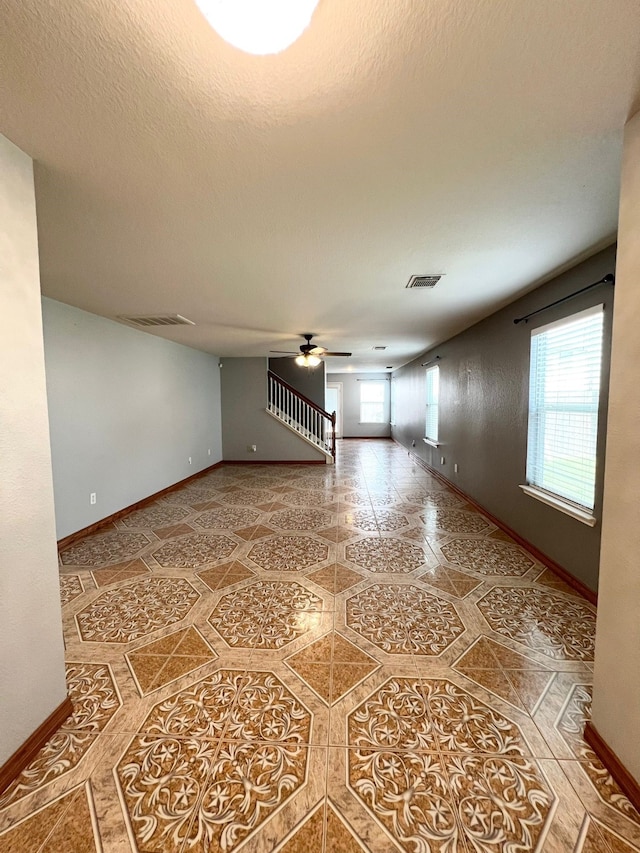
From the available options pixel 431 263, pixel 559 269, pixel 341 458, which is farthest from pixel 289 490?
pixel 559 269

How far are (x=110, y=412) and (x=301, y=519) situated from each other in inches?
102

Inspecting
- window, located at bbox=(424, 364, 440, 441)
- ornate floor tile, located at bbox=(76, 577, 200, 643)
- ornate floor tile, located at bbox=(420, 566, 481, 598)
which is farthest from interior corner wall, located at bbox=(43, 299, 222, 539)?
window, located at bbox=(424, 364, 440, 441)

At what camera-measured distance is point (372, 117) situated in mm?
1133

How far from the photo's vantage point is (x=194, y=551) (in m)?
3.16

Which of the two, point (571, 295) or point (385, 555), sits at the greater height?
point (571, 295)

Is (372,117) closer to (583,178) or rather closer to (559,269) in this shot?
(583,178)

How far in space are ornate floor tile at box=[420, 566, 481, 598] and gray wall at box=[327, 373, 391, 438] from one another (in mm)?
8700

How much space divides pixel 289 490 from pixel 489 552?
3.07m

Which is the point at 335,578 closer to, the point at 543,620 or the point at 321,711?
the point at 321,711

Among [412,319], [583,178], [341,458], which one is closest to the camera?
[583,178]

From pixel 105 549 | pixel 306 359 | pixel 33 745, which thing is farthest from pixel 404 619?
pixel 306 359

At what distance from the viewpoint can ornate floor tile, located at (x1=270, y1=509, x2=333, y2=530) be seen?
380 cm

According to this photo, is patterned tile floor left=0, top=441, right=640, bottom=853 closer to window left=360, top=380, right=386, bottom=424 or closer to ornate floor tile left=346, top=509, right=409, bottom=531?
ornate floor tile left=346, top=509, right=409, bottom=531

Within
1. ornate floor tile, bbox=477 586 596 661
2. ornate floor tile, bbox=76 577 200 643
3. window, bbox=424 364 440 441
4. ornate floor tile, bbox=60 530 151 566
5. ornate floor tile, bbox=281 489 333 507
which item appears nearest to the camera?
ornate floor tile, bbox=477 586 596 661
